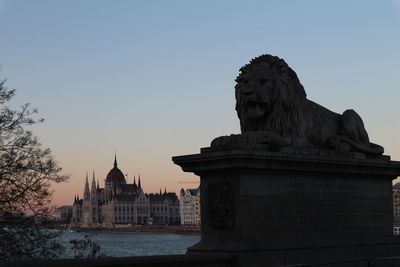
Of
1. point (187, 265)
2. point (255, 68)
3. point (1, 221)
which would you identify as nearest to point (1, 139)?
point (1, 221)

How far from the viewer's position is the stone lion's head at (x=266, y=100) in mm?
12094

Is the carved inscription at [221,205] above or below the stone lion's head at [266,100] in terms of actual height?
below

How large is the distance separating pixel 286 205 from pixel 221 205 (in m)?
1.11

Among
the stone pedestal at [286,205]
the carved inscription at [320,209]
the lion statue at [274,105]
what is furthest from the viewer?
the lion statue at [274,105]

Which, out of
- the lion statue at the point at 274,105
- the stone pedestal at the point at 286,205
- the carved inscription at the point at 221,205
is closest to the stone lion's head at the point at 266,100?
the lion statue at the point at 274,105

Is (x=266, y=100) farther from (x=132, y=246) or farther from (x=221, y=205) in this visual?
(x=132, y=246)

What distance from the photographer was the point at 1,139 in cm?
2080

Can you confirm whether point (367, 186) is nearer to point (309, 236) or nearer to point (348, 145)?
point (348, 145)

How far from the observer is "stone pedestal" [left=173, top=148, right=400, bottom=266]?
11.0m

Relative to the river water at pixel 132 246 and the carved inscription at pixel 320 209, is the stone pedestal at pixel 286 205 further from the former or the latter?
the river water at pixel 132 246

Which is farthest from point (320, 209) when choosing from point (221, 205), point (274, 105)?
point (221, 205)

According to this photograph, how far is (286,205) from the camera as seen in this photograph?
38.3 ft

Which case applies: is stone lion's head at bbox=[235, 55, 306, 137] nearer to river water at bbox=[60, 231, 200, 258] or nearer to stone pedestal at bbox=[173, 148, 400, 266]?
stone pedestal at bbox=[173, 148, 400, 266]

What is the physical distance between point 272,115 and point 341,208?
83.6 inches
